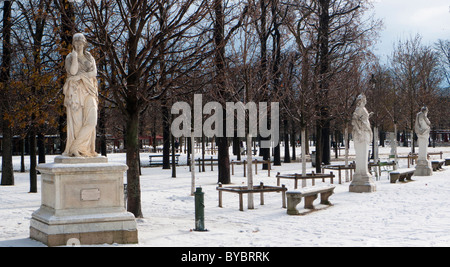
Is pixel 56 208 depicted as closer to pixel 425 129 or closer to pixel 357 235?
pixel 357 235

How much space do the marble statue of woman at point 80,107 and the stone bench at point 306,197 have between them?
208 inches

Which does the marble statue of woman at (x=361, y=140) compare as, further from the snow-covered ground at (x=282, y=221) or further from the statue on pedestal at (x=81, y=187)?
the statue on pedestal at (x=81, y=187)

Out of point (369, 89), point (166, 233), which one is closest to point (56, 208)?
point (166, 233)

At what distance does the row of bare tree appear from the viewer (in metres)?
10.8

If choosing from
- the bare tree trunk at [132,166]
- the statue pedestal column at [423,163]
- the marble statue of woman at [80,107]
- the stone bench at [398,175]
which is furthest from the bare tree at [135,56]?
the statue pedestal column at [423,163]

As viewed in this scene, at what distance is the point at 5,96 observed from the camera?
17.9 metres

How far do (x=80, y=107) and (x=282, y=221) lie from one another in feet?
17.1

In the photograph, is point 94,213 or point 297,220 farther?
point 297,220

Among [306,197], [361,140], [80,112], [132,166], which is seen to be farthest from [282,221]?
[361,140]

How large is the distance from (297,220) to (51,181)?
5.54 metres

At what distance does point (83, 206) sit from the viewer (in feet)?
Answer: 26.2

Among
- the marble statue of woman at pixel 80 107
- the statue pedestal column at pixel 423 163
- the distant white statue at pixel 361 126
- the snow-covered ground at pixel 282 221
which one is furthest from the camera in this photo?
the statue pedestal column at pixel 423 163

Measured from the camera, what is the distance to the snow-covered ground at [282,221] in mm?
8508

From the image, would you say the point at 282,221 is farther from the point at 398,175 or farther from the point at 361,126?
the point at 398,175
